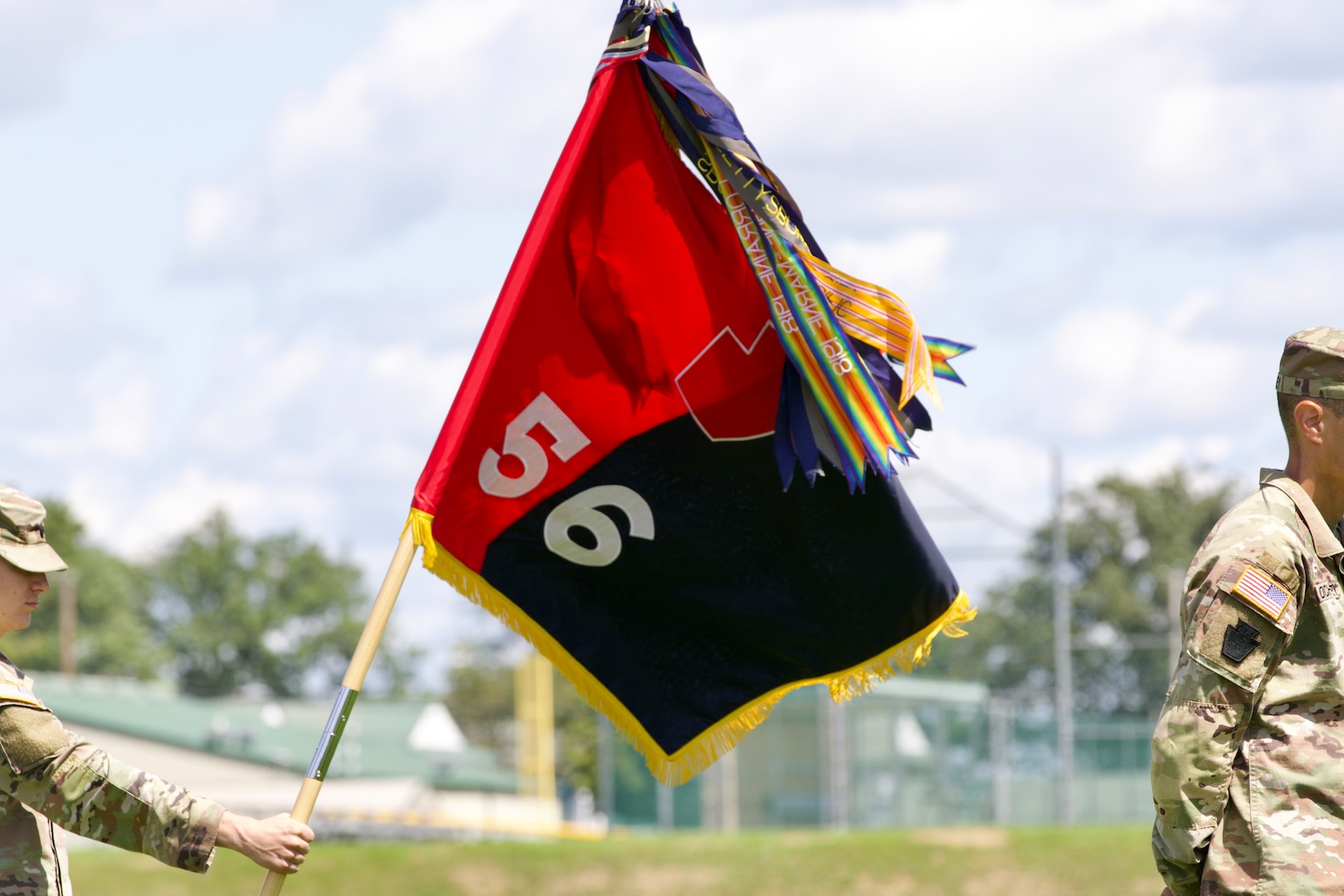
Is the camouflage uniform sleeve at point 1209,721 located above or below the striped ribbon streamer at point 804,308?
below

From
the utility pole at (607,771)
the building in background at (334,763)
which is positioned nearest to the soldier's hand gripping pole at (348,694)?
the building in background at (334,763)

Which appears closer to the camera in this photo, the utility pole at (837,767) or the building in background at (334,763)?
the utility pole at (837,767)

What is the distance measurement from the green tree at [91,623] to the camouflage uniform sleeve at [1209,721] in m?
62.8

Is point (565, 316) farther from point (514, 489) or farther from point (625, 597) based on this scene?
point (625, 597)

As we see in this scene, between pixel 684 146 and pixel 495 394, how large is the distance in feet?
3.20

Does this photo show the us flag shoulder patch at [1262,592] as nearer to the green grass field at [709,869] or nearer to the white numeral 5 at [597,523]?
the white numeral 5 at [597,523]

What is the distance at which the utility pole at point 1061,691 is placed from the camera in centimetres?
2366

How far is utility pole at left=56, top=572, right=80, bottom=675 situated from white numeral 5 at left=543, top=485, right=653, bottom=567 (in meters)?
58.5

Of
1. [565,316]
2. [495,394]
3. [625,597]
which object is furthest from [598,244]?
[625,597]

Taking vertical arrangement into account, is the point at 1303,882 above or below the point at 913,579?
below

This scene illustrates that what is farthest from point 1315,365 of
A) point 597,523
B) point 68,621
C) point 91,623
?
point 91,623

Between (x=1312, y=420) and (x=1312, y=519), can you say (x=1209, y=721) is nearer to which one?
(x=1312, y=519)

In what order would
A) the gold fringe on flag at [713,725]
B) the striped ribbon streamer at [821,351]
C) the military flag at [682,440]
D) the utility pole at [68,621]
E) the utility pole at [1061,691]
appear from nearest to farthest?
1. the striped ribbon streamer at [821,351]
2. the military flag at [682,440]
3. the gold fringe on flag at [713,725]
4. the utility pole at [1061,691]
5. the utility pole at [68,621]

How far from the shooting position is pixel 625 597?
5.75 meters
